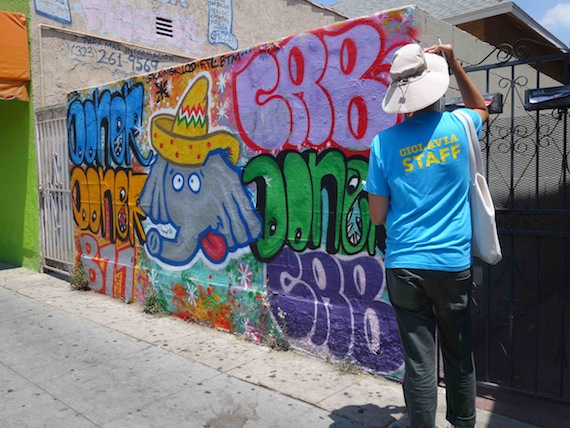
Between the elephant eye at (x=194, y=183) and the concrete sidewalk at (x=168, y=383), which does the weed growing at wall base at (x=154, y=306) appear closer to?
the concrete sidewalk at (x=168, y=383)

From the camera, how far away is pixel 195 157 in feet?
17.9

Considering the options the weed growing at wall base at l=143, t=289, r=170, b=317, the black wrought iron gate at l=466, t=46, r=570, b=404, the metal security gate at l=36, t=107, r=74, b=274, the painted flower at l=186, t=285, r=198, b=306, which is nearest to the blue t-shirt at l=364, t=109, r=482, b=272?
the black wrought iron gate at l=466, t=46, r=570, b=404

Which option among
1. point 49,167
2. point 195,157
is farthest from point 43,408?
point 49,167

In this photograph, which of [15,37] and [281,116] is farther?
[15,37]

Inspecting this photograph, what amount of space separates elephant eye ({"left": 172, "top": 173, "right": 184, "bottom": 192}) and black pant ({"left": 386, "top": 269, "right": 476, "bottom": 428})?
340cm

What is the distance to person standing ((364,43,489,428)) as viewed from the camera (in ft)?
8.49

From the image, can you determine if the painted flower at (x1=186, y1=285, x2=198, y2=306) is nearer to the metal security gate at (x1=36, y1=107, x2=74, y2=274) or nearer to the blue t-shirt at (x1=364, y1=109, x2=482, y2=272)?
the metal security gate at (x1=36, y1=107, x2=74, y2=274)

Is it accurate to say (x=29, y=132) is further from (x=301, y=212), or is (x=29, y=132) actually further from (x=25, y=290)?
(x=301, y=212)

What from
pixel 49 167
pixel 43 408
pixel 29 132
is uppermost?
pixel 29 132

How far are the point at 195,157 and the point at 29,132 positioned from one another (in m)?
4.39

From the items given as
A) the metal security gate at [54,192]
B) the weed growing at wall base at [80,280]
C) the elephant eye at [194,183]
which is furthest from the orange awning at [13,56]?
the elephant eye at [194,183]

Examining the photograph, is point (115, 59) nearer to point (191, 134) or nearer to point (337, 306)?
point (191, 134)

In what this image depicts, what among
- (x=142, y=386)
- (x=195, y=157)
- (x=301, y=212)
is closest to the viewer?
(x=142, y=386)

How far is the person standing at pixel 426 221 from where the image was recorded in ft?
8.49
